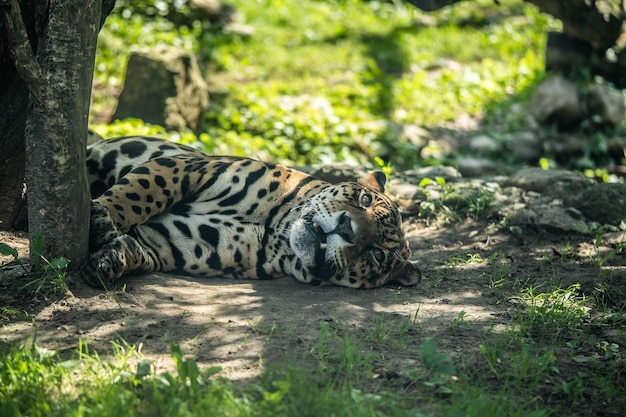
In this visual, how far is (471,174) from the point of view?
38.7ft

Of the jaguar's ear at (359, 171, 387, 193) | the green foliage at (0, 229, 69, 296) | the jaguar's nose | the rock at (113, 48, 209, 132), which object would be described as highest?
the rock at (113, 48, 209, 132)

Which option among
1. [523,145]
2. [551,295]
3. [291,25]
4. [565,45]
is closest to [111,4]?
[551,295]

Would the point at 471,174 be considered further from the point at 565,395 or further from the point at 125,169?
the point at 565,395

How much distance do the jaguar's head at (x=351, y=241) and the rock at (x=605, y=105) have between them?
808 centimetres

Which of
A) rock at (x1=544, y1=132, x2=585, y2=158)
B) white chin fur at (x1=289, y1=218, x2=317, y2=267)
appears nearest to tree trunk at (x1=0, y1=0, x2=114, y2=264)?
white chin fur at (x1=289, y1=218, x2=317, y2=267)

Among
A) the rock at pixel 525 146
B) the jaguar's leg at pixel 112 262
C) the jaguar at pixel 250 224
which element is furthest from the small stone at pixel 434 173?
the jaguar's leg at pixel 112 262

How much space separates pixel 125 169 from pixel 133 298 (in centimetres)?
198

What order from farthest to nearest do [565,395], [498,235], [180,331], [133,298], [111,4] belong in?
1. [498,235]
2. [111,4]
3. [133,298]
4. [180,331]
5. [565,395]

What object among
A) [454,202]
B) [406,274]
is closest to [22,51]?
[406,274]

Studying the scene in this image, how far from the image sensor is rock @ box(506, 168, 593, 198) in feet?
28.9

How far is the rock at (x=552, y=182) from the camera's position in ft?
28.9

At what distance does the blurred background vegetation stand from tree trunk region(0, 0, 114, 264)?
15.5 feet

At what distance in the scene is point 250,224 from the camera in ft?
21.3

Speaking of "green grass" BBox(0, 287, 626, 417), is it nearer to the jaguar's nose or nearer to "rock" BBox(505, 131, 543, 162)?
the jaguar's nose
